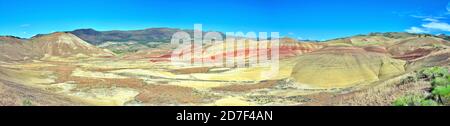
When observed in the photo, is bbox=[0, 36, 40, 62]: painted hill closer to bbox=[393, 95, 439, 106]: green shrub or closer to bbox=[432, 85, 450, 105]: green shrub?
bbox=[393, 95, 439, 106]: green shrub

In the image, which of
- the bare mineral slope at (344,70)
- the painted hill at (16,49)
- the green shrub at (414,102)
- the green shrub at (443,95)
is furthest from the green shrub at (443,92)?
the painted hill at (16,49)

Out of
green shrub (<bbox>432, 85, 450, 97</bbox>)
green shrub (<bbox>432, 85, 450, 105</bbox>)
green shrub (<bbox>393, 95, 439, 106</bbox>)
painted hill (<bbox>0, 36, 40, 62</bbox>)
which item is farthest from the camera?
painted hill (<bbox>0, 36, 40, 62</bbox>)

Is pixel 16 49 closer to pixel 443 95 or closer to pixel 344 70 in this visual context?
pixel 344 70

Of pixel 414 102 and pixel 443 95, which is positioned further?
pixel 443 95

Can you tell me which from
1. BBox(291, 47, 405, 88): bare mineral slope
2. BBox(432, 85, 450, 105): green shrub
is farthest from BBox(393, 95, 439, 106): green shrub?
BBox(291, 47, 405, 88): bare mineral slope

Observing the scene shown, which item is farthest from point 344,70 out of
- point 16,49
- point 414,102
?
point 16,49

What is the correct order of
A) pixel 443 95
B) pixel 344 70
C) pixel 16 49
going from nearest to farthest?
pixel 443 95 < pixel 344 70 < pixel 16 49
